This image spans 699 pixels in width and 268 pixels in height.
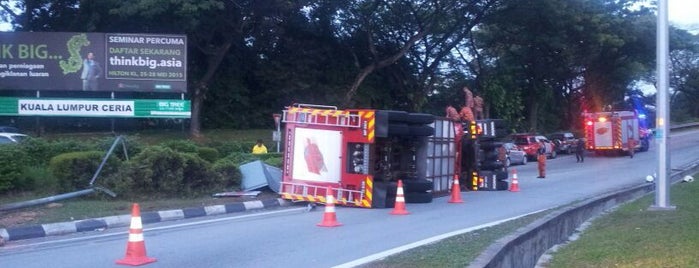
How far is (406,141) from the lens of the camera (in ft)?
70.0

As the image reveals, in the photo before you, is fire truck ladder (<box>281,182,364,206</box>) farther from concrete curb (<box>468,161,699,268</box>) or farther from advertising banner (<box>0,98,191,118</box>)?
advertising banner (<box>0,98,191,118</box>)

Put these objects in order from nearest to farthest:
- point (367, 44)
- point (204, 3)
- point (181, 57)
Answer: point (181, 57) < point (204, 3) < point (367, 44)

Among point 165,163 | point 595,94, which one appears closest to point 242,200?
point 165,163

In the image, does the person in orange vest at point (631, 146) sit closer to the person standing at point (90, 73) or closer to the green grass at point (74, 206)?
the person standing at point (90, 73)

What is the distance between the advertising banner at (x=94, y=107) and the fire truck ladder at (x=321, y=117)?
36.3 ft

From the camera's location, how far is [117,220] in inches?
625

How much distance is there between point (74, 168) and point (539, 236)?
1051 cm

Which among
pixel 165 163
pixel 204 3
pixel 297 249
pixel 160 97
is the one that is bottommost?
pixel 297 249

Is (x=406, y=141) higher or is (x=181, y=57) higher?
(x=181, y=57)

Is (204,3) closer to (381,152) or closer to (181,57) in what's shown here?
(181,57)

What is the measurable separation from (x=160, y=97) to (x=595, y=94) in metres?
40.2

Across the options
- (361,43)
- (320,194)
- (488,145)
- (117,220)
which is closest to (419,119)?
(320,194)

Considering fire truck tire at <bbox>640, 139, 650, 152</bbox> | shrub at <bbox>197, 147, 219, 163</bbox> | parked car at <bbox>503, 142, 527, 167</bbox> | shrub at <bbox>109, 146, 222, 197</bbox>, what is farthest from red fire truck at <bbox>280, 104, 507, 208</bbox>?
fire truck tire at <bbox>640, 139, 650, 152</bbox>

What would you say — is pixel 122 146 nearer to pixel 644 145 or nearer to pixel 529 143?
pixel 529 143
